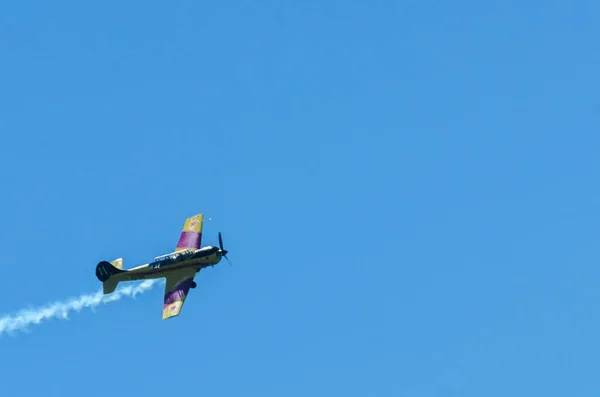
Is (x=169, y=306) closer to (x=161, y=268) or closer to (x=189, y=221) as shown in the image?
(x=161, y=268)

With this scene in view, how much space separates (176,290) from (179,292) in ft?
2.16

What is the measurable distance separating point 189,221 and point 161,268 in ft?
28.9

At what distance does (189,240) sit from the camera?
136m

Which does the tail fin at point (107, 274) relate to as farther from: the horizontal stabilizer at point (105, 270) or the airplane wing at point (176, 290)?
the airplane wing at point (176, 290)

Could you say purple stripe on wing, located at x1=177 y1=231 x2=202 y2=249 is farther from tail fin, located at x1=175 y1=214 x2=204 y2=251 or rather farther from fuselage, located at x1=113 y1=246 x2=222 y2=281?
fuselage, located at x1=113 y1=246 x2=222 y2=281

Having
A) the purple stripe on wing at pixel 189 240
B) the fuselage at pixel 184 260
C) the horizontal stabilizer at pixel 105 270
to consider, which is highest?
the purple stripe on wing at pixel 189 240

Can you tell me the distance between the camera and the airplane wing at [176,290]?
414ft

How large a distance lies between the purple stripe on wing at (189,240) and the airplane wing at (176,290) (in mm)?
4886

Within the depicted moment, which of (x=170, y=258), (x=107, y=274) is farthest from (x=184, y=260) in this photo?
(x=107, y=274)

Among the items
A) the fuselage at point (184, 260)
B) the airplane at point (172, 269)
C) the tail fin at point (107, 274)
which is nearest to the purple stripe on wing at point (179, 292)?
the airplane at point (172, 269)

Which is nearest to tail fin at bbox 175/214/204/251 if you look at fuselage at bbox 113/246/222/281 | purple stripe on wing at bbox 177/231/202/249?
purple stripe on wing at bbox 177/231/202/249

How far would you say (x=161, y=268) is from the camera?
13175 centimetres

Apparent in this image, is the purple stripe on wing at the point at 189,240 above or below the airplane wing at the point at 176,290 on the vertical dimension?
above

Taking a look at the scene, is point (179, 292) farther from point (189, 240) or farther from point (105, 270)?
point (105, 270)
